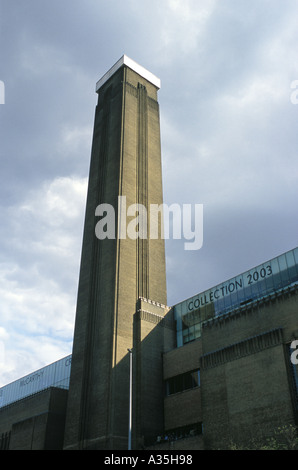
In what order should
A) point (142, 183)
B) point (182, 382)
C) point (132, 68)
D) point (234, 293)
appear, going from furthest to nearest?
point (132, 68) < point (142, 183) < point (234, 293) < point (182, 382)

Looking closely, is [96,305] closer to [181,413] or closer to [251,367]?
[181,413]

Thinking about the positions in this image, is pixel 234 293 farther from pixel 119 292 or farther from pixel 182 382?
pixel 119 292

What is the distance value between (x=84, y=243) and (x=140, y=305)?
1390 centimetres

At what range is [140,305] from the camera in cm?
5522

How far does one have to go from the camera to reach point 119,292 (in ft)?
181

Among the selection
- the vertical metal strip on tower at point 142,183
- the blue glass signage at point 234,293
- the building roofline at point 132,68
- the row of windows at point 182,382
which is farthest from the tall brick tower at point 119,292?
the blue glass signage at point 234,293

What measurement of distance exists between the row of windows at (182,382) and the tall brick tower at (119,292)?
1271mm

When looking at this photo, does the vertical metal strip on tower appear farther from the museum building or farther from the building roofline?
the building roofline

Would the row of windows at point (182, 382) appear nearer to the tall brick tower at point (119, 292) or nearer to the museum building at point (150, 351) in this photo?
the museum building at point (150, 351)

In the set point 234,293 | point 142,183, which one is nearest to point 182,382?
point 234,293

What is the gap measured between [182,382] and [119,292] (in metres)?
12.5

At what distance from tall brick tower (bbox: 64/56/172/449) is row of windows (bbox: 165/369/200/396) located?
1.27m

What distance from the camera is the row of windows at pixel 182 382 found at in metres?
49.0

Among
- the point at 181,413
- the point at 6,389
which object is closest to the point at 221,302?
the point at 181,413
